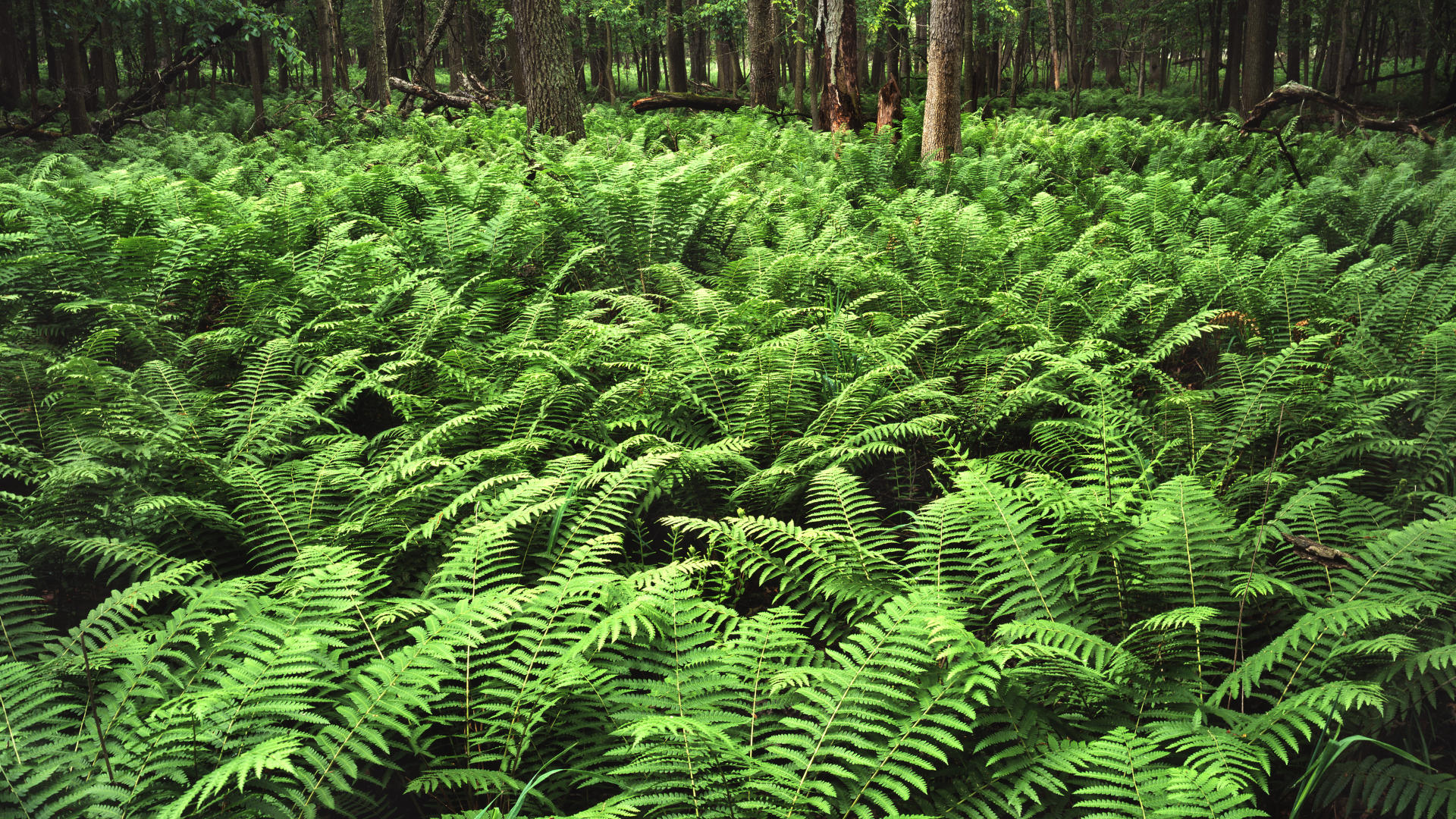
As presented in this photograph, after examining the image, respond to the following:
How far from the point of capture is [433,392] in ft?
13.3

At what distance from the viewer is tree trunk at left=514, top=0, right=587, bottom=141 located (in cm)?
892

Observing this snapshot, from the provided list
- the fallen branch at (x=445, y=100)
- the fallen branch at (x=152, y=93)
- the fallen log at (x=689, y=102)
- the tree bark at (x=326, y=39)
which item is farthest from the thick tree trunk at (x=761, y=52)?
the fallen branch at (x=152, y=93)

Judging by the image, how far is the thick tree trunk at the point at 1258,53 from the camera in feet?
45.7

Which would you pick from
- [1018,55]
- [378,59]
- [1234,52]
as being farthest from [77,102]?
[1234,52]

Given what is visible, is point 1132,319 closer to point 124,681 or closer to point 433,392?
point 433,392

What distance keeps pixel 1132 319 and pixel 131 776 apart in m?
4.66

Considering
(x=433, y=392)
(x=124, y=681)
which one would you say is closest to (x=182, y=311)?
(x=433, y=392)

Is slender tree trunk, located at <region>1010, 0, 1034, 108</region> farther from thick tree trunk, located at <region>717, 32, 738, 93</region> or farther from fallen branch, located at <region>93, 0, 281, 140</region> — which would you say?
fallen branch, located at <region>93, 0, 281, 140</region>

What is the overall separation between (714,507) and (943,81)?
6.16 metres

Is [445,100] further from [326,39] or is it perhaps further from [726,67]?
[726,67]

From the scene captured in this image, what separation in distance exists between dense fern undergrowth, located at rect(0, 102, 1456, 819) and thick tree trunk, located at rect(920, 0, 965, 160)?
8.05 ft

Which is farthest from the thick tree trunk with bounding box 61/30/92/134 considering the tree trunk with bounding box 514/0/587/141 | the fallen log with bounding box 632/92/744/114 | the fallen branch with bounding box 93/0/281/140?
the fallen log with bounding box 632/92/744/114

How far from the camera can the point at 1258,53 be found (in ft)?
46.2

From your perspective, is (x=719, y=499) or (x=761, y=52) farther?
(x=761, y=52)
